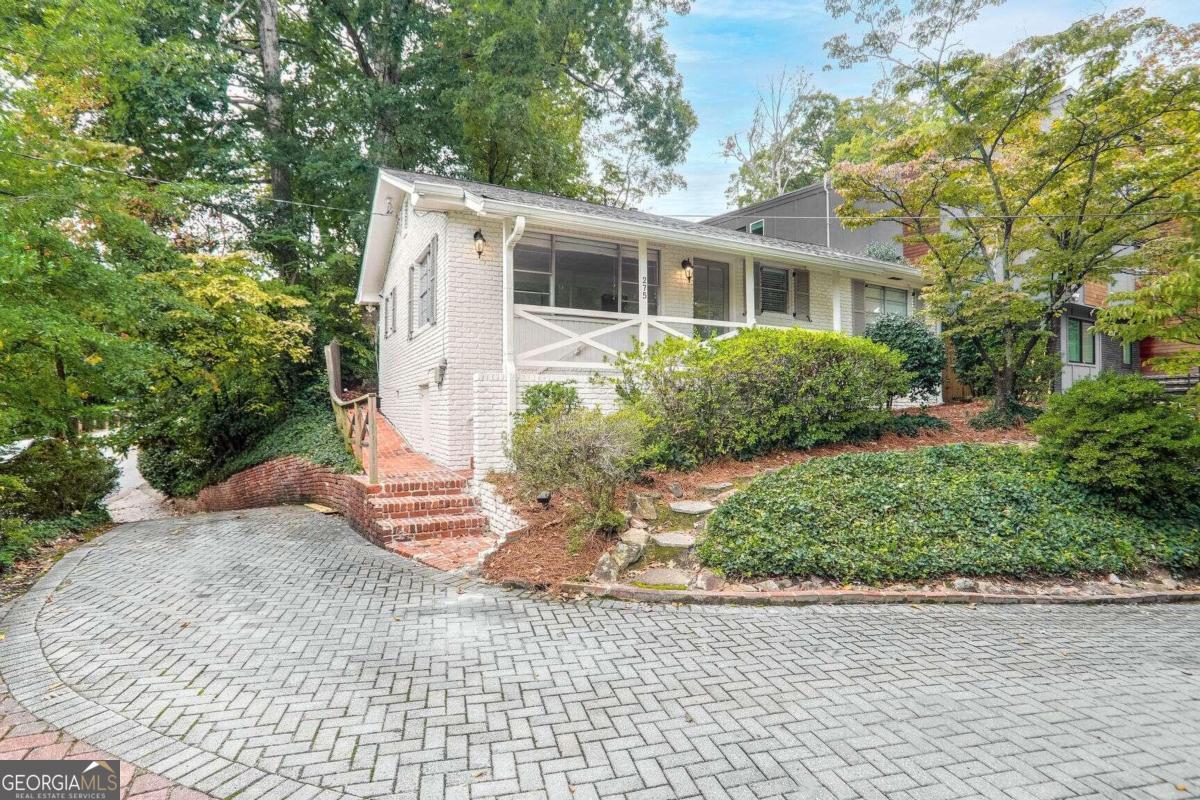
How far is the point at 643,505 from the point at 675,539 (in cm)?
59

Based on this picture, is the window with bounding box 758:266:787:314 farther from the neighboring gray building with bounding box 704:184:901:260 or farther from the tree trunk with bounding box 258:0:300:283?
the tree trunk with bounding box 258:0:300:283

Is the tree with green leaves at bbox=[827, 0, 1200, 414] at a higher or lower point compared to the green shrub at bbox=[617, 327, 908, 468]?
higher

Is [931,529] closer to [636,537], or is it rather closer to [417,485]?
[636,537]

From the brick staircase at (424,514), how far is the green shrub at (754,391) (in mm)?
2551

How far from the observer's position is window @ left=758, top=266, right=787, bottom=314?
505 inches

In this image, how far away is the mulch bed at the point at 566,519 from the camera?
17.0ft

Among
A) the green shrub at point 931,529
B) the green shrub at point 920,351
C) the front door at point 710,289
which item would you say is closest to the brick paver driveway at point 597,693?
the green shrub at point 931,529

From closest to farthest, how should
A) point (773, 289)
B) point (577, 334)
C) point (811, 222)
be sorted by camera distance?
point (577, 334), point (773, 289), point (811, 222)

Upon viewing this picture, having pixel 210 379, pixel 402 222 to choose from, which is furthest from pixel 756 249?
pixel 210 379

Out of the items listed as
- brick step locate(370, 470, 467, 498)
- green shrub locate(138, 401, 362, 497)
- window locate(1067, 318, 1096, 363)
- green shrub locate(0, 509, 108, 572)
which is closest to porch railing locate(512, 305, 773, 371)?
brick step locate(370, 470, 467, 498)

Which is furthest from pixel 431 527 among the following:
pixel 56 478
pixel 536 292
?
pixel 56 478

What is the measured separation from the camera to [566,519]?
6.07 meters

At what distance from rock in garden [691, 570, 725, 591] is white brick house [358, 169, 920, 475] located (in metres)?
3.86

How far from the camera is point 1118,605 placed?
16.3 ft
